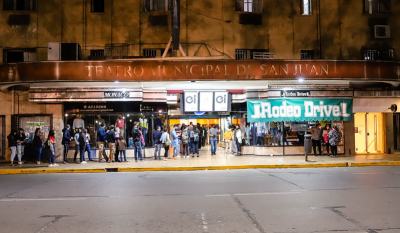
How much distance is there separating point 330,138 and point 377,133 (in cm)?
466

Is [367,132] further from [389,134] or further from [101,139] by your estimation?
[101,139]

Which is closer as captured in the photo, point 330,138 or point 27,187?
point 27,187

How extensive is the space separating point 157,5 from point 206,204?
14.3m

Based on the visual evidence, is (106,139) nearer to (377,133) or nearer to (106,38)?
(106,38)

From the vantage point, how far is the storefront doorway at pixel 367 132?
20719 millimetres

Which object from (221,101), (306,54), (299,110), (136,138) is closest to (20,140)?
(136,138)

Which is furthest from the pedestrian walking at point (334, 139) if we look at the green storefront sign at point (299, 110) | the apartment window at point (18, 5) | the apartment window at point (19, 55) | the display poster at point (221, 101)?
the apartment window at point (18, 5)

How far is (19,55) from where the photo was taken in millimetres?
18719

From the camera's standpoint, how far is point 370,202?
7648 mm

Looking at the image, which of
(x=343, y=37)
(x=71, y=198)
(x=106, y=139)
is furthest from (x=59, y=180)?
(x=343, y=37)

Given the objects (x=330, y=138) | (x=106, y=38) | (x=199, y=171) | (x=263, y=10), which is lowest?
(x=199, y=171)

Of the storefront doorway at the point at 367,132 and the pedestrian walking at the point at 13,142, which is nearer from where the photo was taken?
the pedestrian walking at the point at 13,142

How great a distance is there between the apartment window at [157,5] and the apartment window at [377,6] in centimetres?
1157

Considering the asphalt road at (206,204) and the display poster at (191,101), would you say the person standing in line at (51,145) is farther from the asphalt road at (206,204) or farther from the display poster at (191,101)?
the display poster at (191,101)
